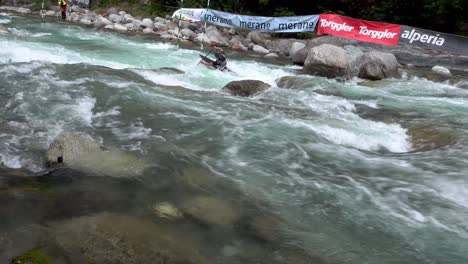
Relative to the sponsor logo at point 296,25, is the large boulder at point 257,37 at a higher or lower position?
lower

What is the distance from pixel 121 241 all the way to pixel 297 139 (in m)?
3.98

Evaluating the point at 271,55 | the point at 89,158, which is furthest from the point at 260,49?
the point at 89,158

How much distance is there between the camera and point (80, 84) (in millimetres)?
8453

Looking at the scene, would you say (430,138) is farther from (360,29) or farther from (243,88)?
(360,29)

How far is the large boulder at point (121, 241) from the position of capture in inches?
126

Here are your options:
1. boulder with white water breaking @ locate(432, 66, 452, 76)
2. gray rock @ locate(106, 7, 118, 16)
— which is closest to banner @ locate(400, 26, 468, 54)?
boulder with white water breaking @ locate(432, 66, 452, 76)

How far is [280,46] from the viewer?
17531mm

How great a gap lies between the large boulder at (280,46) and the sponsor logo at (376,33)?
2.95 m

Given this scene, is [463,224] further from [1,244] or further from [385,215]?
[1,244]

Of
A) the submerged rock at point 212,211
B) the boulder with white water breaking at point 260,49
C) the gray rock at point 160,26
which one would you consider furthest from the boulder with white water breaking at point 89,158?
the gray rock at point 160,26

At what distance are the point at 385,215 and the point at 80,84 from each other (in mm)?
6473

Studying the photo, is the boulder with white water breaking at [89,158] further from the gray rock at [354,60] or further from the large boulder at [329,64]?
the gray rock at [354,60]

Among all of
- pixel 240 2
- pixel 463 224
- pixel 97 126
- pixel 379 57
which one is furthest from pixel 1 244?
pixel 240 2

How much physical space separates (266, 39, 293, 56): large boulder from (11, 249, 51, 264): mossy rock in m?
15.1
